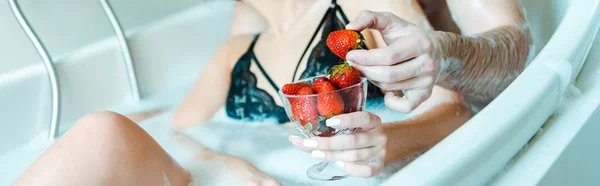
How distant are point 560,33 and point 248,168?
54cm

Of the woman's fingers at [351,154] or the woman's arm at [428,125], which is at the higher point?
the woman's fingers at [351,154]

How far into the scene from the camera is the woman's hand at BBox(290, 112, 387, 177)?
600mm

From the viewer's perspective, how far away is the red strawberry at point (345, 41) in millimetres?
608

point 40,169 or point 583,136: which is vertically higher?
point 583,136

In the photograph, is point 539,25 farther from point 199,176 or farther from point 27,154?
point 27,154

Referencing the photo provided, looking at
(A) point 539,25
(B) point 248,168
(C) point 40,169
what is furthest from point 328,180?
(A) point 539,25

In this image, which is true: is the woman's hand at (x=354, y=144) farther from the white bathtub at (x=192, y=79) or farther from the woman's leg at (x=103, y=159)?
the woman's leg at (x=103, y=159)

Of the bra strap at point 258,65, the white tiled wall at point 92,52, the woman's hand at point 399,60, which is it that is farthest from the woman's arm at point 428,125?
the white tiled wall at point 92,52

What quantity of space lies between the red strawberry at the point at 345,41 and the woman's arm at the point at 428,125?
20 centimetres

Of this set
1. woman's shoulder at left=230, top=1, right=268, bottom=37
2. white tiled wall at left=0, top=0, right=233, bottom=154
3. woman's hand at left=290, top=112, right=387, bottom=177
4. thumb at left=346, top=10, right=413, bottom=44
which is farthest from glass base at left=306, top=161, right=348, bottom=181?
white tiled wall at left=0, top=0, right=233, bottom=154

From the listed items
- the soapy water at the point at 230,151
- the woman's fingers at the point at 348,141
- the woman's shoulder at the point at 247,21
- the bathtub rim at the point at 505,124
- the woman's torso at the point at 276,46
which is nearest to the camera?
the bathtub rim at the point at 505,124

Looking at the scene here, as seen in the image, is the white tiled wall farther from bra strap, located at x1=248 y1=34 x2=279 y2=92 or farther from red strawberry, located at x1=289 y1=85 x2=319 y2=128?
red strawberry, located at x1=289 y1=85 x2=319 y2=128

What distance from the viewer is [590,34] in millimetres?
829

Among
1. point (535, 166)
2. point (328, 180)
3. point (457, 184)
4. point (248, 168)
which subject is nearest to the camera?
point (457, 184)
